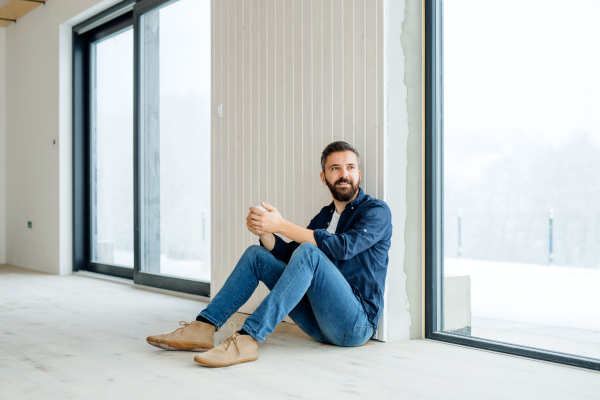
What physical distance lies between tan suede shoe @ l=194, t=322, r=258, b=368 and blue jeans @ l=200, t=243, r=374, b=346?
0.17ft

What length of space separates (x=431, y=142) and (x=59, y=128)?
4034 millimetres

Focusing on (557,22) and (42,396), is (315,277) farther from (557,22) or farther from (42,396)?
(557,22)

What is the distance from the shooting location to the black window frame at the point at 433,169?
8.45 feet

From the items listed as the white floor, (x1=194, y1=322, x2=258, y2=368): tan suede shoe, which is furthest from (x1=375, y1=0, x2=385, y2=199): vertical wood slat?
(x1=194, y1=322, x2=258, y2=368): tan suede shoe

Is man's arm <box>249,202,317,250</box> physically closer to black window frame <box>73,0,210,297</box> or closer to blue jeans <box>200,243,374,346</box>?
blue jeans <box>200,243,374,346</box>

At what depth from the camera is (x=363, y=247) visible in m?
2.22

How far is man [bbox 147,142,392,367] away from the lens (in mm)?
2082

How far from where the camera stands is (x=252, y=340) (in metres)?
2.12

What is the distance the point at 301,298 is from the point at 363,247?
1.06 feet

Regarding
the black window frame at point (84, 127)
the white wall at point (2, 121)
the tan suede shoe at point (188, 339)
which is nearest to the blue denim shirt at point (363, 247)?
the tan suede shoe at point (188, 339)

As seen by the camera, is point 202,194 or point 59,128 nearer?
point 202,194

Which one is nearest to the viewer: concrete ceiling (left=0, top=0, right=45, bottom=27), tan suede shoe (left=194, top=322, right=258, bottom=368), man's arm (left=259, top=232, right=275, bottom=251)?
tan suede shoe (left=194, top=322, right=258, bottom=368)

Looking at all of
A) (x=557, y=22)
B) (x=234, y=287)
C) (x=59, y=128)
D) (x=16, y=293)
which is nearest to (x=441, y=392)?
(x=234, y=287)

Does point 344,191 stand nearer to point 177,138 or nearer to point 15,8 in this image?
point 177,138
